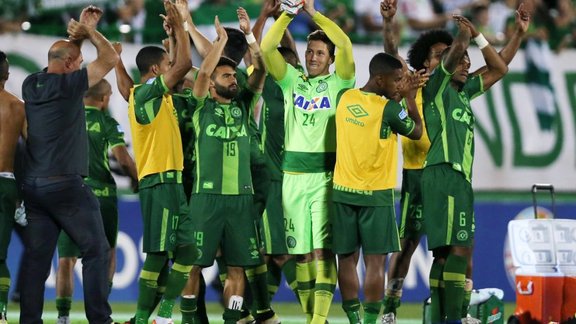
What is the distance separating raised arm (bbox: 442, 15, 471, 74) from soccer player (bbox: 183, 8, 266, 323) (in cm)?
144

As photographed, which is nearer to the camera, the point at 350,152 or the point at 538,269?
the point at 350,152

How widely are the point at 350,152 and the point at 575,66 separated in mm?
6639

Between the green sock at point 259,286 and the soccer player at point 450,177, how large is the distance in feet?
4.35

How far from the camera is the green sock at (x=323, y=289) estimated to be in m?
9.77

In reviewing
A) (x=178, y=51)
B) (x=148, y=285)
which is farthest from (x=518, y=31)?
(x=148, y=285)

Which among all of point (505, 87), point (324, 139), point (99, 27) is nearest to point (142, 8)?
point (99, 27)

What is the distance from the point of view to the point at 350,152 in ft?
31.8

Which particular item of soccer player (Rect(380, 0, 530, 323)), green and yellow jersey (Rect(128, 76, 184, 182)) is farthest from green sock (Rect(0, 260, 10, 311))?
soccer player (Rect(380, 0, 530, 323))

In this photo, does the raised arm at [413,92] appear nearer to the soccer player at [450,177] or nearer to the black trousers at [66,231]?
the soccer player at [450,177]

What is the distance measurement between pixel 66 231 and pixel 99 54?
4.20 ft

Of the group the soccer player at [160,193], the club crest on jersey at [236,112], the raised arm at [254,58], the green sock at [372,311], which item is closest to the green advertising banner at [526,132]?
the raised arm at [254,58]

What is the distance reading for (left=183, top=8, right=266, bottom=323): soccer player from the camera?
31.7 feet

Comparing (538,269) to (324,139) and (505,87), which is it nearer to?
(324,139)

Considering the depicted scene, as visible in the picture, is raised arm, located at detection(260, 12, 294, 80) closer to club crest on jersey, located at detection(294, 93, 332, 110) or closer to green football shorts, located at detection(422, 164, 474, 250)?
club crest on jersey, located at detection(294, 93, 332, 110)
